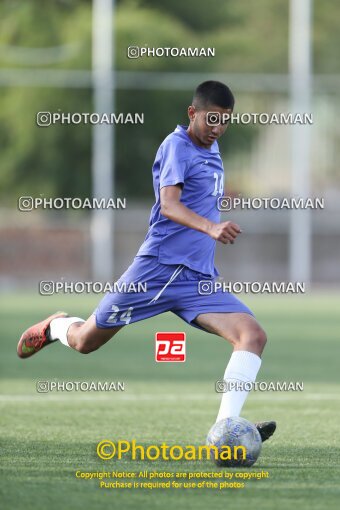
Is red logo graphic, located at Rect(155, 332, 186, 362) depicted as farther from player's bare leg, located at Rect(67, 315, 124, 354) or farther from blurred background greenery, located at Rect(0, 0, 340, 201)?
blurred background greenery, located at Rect(0, 0, 340, 201)

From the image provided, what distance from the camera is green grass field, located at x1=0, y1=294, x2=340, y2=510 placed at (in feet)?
19.4

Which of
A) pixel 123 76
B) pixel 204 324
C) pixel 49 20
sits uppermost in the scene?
pixel 49 20

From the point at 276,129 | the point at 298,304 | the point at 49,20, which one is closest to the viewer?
the point at 298,304

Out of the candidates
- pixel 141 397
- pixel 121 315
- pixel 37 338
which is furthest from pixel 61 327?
pixel 141 397

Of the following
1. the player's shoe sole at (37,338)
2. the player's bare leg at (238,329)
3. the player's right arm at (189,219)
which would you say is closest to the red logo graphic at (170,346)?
the player's bare leg at (238,329)

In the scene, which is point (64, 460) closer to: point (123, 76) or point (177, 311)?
point (177, 311)

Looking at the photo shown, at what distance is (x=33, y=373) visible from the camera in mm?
12336

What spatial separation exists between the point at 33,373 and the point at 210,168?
5.60 m

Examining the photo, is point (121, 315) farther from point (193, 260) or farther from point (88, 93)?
point (88, 93)

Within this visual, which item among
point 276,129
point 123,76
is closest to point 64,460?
point 123,76

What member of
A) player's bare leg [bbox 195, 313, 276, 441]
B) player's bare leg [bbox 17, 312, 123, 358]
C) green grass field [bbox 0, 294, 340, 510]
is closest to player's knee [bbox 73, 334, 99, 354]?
player's bare leg [bbox 17, 312, 123, 358]

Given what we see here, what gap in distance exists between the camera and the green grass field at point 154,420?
5918 mm

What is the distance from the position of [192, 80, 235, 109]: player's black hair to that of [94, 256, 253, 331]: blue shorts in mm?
907

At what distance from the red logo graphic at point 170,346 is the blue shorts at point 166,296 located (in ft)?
0.69
